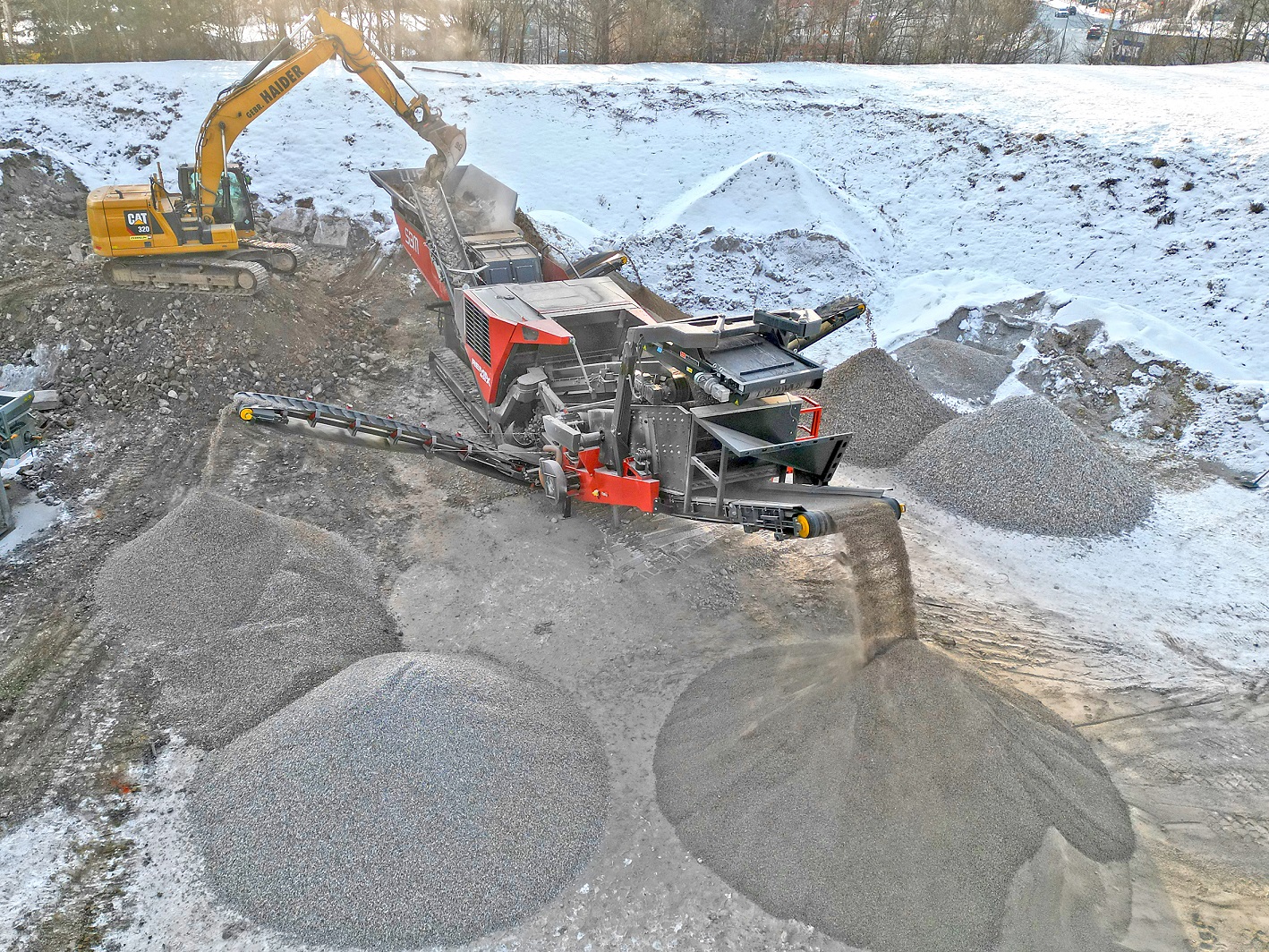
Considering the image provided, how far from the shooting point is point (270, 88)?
1118 cm

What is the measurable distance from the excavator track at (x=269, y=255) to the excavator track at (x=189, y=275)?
0.59 m

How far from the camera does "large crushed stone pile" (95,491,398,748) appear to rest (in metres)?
6.30

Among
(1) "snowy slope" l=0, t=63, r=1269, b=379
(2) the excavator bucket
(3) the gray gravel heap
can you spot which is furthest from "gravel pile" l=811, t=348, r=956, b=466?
(2) the excavator bucket

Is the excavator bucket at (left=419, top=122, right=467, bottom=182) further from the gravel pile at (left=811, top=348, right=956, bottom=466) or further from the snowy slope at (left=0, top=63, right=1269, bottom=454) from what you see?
the gravel pile at (left=811, top=348, right=956, bottom=466)

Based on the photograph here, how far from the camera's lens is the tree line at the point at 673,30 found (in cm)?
2223

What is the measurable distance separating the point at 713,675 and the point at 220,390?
7.55 metres

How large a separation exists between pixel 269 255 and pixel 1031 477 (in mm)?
10799

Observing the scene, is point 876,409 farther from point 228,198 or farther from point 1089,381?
point 228,198

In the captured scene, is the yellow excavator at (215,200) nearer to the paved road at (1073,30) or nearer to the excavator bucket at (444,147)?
the excavator bucket at (444,147)

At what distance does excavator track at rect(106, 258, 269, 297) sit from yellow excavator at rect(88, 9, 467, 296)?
1 centimetres

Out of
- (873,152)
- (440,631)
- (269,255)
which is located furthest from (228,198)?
(873,152)

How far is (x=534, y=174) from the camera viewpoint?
16.6 m

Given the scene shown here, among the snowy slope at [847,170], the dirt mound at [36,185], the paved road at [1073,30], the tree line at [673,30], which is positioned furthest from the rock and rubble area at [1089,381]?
the paved road at [1073,30]

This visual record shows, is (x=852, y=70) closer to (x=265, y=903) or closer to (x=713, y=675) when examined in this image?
(x=713, y=675)
